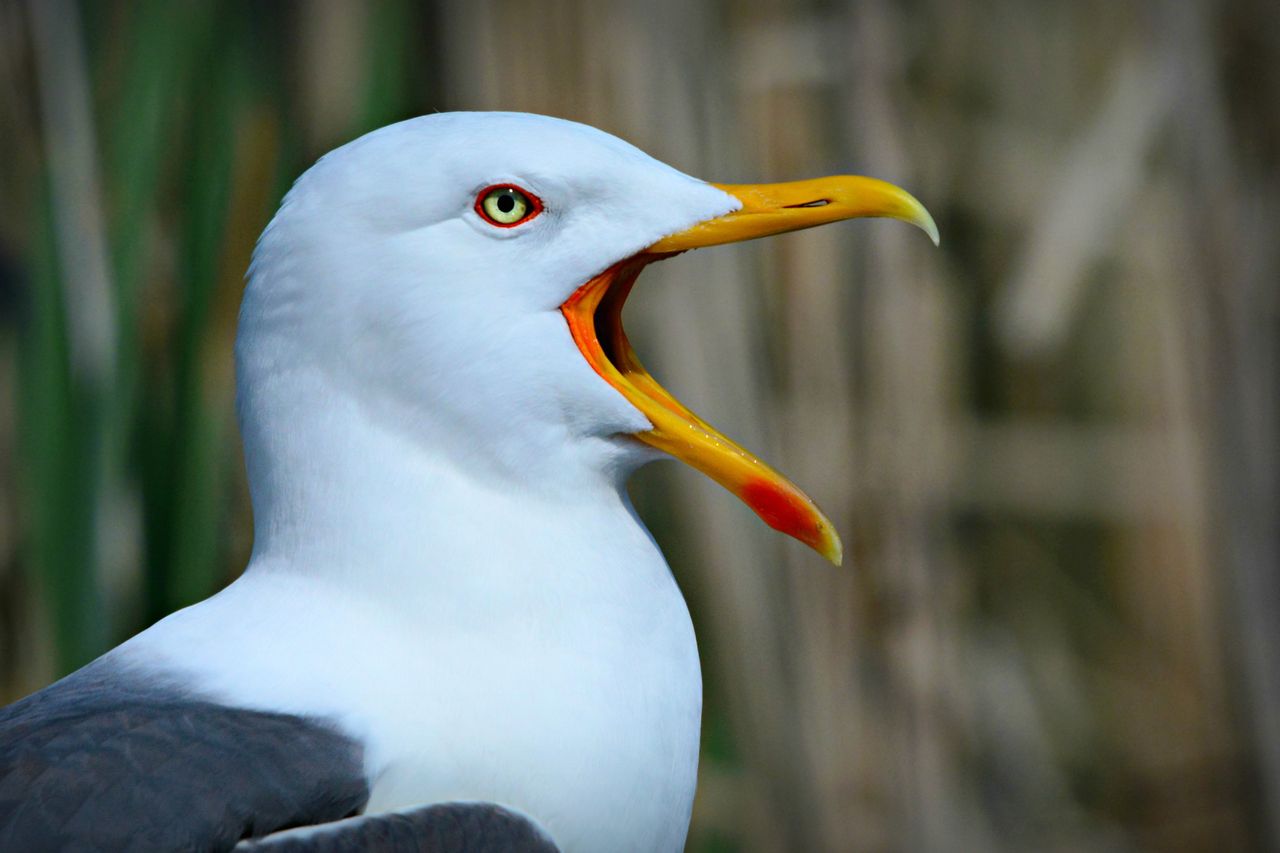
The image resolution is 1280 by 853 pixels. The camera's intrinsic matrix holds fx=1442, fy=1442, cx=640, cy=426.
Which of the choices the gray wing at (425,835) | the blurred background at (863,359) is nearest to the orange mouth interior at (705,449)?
the gray wing at (425,835)

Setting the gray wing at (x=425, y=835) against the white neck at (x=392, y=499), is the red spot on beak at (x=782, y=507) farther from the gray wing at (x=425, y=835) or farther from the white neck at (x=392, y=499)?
the gray wing at (x=425, y=835)

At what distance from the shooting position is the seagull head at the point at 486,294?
1035 millimetres

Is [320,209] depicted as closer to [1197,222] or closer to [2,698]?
[2,698]

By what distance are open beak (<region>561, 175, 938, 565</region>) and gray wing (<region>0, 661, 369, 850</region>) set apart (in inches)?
12.7

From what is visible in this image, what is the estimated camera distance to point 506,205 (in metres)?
1.07

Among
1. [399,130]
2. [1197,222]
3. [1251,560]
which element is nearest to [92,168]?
[399,130]

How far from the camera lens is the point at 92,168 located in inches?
68.2

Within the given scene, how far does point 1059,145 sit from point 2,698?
194cm

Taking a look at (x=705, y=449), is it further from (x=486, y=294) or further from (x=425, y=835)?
(x=425, y=835)

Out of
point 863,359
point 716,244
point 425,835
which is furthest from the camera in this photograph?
point 863,359

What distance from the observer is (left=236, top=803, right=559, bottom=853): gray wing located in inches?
34.4

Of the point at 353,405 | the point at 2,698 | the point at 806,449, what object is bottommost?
the point at 2,698

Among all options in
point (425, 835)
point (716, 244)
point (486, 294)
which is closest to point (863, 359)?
point (716, 244)

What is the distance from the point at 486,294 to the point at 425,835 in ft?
1.27
